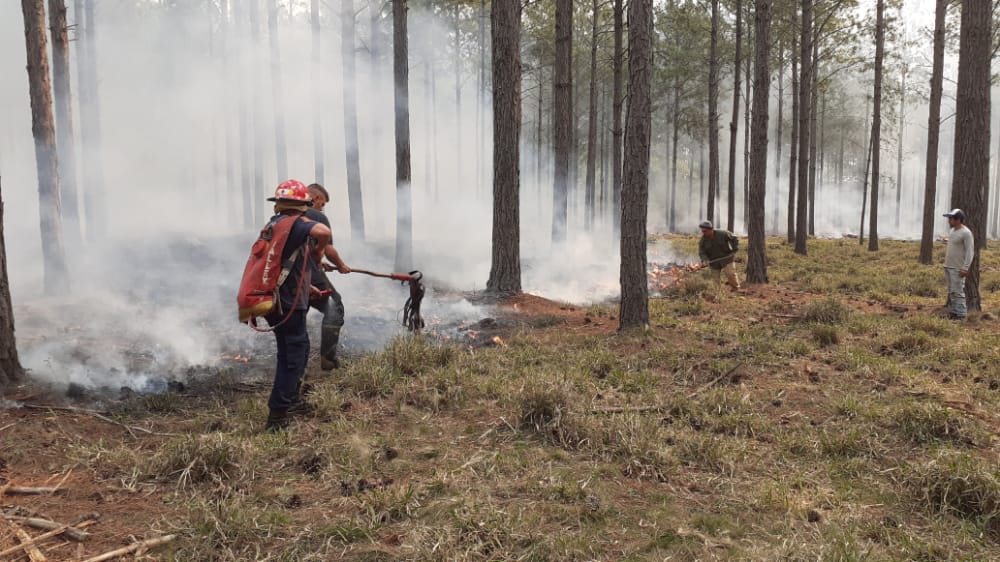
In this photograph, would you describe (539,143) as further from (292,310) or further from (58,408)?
(58,408)

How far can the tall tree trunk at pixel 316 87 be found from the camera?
24.3 metres

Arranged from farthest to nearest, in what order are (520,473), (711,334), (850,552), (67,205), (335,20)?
(335,20) → (67,205) → (711,334) → (520,473) → (850,552)

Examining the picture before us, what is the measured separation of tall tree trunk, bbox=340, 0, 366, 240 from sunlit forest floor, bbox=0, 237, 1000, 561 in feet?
48.0

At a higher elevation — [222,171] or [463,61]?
[463,61]

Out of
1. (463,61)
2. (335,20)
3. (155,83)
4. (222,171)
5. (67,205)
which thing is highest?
(335,20)

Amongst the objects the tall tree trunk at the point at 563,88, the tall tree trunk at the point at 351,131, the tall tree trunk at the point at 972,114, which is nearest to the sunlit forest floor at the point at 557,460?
the tall tree trunk at the point at 972,114

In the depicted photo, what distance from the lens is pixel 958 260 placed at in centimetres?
850

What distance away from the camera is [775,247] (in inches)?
806

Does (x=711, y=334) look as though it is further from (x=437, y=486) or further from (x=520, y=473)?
(x=437, y=486)

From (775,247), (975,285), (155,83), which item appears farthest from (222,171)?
(975,285)

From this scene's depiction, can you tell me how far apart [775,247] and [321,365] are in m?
18.3

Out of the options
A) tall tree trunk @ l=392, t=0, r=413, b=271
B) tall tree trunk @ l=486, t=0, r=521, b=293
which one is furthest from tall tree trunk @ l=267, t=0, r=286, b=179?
tall tree trunk @ l=486, t=0, r=521, b=293

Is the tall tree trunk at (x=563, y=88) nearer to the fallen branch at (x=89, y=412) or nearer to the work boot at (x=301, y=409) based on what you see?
the work boot at (x=301, y=409)

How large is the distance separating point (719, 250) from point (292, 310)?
9.69 meters
